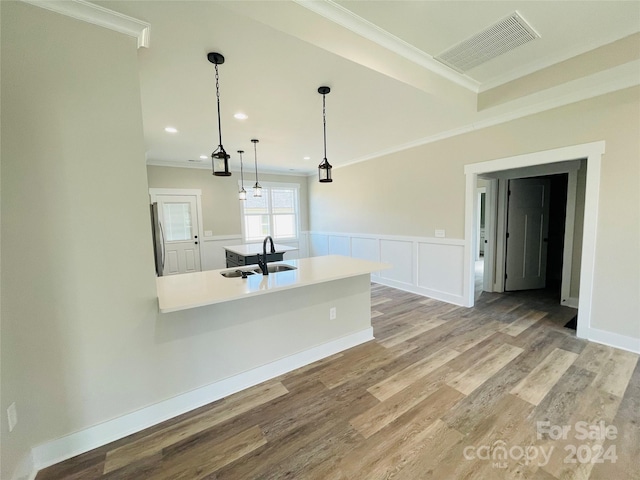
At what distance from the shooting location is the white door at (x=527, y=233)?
14.9 feet

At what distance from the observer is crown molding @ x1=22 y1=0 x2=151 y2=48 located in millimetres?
1396

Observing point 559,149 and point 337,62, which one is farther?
point 559,149

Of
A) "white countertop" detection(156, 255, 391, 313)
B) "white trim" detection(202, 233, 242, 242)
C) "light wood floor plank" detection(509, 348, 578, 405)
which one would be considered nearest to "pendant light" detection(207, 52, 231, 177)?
"white countertop" detection(156, 255, 391, 313)

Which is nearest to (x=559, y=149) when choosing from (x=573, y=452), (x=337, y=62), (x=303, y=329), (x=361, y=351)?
(x=337, y=62)

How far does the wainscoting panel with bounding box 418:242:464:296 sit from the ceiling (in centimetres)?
179

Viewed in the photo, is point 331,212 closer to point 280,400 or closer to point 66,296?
point 280,400

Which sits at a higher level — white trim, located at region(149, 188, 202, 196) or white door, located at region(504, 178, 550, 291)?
white trim, located at region(149, 188, 202, 196)

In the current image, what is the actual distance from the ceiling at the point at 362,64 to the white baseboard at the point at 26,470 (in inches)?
99.3

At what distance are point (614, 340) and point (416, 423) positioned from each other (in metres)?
2.51

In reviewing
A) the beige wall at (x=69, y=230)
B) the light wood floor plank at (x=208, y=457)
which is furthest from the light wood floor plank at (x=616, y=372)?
the beige wall at (x=69, y=230)

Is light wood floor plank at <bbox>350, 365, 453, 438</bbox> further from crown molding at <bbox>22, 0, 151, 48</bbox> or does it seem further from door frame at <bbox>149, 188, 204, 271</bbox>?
door frame at <bbox>149, 188, 204, 271</bbox>

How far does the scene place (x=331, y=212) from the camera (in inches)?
261

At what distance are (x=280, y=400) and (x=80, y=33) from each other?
2.69 m

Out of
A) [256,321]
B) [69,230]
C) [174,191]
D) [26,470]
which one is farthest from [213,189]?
[26,470]
